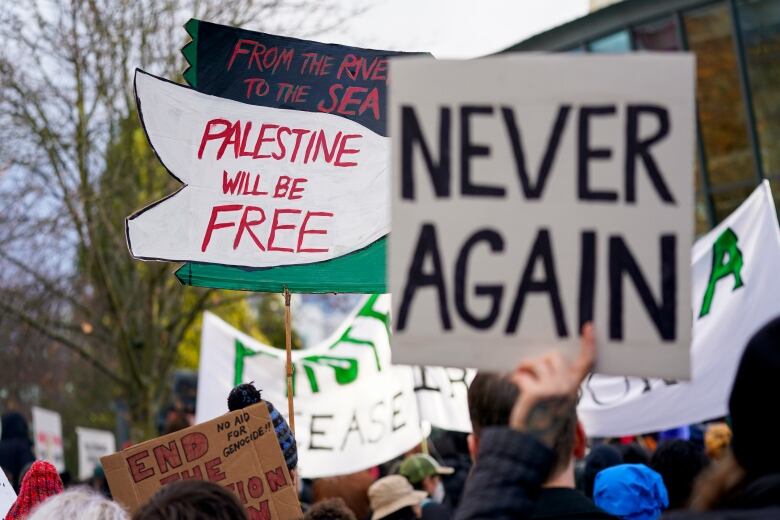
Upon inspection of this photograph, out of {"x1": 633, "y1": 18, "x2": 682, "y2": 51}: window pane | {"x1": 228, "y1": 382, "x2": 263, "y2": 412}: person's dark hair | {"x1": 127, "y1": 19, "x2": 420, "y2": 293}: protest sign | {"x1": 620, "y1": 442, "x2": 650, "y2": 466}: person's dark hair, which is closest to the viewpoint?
{"x1": 228, "y1": 382, "x2": 263, "y2": 412}: person's dark hair

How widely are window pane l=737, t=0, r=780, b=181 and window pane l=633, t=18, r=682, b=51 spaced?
46.4 inches

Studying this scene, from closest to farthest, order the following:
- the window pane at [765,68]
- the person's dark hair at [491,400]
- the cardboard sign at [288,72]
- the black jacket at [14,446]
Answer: the person's dark hair at [491,400] → the cardboard sign at [288,72] → the black jacket at [14,446] → the window pane at [765,68]

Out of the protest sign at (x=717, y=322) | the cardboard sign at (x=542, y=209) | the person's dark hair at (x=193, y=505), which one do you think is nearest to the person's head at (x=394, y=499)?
the protest sign at (x=717, y=322)

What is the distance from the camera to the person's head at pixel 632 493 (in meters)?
5.14

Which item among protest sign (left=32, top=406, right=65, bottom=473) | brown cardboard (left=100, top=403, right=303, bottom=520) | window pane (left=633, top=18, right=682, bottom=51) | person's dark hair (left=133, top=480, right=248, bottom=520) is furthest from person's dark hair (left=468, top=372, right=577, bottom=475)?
window pane (left=633, top=18, right=682, bottom=51)

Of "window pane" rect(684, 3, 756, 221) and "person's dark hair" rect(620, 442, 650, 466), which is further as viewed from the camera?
"window pane" rect(684, 3, 756, 221)

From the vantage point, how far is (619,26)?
20.6 m

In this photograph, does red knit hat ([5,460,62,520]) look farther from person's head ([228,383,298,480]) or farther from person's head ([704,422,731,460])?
person's head ([704,422,731,460])

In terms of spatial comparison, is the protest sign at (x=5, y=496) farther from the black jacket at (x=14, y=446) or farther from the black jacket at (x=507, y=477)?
the black jacket at (x=14, y=446)

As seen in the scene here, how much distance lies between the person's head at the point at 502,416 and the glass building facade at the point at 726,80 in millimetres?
16892

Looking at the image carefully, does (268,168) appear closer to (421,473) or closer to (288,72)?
(288,72)

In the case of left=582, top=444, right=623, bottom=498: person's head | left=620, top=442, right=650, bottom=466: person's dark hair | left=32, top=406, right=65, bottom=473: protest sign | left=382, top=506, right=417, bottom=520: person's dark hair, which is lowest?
left=32, top=406, right=65, bottom=473: protest sign

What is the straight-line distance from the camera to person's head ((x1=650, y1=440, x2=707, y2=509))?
231 inches

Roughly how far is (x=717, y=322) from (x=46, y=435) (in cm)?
1373
